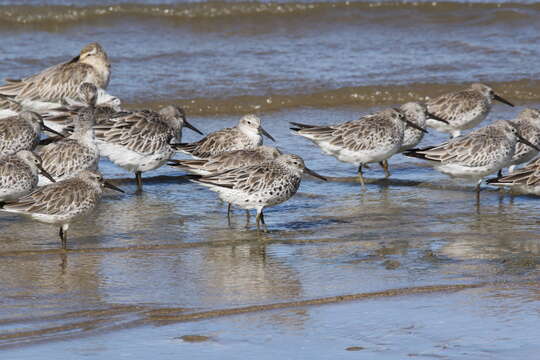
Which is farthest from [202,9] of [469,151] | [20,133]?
[469,151]

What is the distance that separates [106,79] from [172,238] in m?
5.61

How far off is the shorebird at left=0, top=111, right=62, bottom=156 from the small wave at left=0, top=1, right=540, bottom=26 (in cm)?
923

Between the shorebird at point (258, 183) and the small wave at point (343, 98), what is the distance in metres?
5.83

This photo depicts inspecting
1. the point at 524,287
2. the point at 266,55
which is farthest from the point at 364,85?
the point at 524,287

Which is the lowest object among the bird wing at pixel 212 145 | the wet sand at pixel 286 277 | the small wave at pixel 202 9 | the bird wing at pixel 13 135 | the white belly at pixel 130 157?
the wet sand at pixel 286 277

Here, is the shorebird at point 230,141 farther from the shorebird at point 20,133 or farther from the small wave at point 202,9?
the small wave at point 202,9

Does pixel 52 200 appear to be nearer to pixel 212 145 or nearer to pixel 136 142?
pixel 136 142

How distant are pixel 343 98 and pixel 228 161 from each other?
19.4ft

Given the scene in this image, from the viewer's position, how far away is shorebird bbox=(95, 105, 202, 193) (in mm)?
10922

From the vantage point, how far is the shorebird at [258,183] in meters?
8.88

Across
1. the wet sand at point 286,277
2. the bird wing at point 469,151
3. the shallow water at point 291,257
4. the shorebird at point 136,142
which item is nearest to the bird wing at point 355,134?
the shallow water at point 291,257

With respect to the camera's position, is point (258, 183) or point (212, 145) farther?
point (212, 145)

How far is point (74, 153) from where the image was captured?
10117mm

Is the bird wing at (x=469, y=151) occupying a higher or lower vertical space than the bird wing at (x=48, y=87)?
lower
